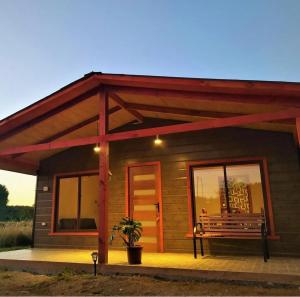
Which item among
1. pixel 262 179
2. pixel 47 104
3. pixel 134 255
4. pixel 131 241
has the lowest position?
pixel 134 255

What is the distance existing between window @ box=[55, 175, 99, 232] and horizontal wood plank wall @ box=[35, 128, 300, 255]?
10.0 inches

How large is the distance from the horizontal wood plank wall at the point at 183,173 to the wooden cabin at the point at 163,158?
0.02m

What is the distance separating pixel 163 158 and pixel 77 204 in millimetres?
2669

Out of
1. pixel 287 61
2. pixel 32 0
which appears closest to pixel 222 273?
pixel 32 0

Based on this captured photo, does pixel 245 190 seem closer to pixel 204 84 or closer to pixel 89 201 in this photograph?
pixel 204 84

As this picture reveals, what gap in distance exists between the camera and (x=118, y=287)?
3.74 metres

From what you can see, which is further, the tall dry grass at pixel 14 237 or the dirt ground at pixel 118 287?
the tall dry grass at pixel 14 237

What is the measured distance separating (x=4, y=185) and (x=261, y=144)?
19082 mm

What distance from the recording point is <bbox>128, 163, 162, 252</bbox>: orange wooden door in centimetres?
608

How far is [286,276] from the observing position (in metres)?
3.48

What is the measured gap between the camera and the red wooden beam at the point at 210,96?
389 centimetres

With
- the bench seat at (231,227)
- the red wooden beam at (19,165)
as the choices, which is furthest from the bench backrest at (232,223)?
the red wooden beam at (19,165)

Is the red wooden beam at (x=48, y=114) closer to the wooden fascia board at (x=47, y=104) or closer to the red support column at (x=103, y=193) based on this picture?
the wooden fascia board at (x=47, y=104)

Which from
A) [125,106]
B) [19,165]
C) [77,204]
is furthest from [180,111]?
[19,165]
